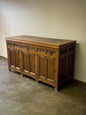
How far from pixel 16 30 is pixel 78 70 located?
241cm

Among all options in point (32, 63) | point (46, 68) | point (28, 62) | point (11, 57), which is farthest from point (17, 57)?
point (46, 68)

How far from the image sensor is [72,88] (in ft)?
10.6

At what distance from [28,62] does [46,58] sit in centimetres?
61

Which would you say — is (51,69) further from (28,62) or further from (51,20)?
(51,20)

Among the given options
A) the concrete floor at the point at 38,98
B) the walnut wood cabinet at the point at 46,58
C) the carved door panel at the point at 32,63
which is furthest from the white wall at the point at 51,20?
the carved door panel at the point at 32,63

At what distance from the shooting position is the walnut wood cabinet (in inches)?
119

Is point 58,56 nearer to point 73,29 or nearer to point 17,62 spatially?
point 73,29

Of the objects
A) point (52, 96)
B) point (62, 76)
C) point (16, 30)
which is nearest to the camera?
point (52, 96)

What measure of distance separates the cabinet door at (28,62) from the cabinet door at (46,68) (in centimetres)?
22

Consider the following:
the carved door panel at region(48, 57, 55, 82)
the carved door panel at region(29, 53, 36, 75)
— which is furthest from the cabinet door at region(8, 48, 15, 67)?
the carved door panel at region(48, 57, 55, 82)

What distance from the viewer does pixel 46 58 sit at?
3.16 metres

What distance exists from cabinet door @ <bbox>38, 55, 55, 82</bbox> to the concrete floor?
0.22 m

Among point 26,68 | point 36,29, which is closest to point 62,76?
point 26,68

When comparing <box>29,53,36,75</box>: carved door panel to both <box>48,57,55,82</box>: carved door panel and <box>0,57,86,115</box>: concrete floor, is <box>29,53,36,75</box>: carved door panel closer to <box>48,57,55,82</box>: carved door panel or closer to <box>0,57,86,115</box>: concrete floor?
<box>0,57,86,115</box>: concrete floor
